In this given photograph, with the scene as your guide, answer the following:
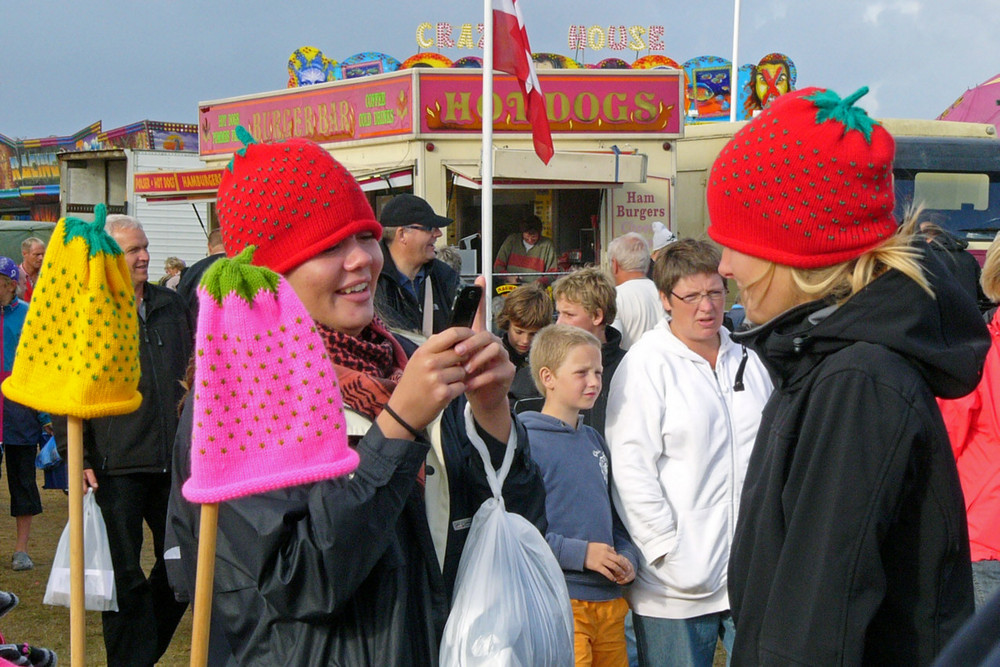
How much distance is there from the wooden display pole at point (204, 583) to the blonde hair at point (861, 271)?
115 cm

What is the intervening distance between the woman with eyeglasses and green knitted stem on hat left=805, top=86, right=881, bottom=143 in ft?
4.94

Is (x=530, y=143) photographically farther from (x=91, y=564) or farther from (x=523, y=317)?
(x=91, y=564)

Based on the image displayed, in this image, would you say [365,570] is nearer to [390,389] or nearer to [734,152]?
[390,389]

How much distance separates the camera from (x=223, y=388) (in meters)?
1.61

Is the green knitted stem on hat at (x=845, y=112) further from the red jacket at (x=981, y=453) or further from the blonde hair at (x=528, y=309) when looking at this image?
the blonde hair at (x=528, y=309)

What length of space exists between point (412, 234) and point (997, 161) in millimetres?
7260

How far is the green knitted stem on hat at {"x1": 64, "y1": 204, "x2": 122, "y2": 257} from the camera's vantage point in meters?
1.88

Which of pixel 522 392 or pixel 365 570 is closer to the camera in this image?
pixel 365 570

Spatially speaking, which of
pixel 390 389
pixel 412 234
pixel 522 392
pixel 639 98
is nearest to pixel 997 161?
pixel 639 98

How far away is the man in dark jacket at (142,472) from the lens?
4785 mm

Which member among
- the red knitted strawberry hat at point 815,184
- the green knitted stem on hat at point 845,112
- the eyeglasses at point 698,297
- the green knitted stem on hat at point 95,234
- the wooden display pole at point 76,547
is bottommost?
the wooden display pole at point 76,547

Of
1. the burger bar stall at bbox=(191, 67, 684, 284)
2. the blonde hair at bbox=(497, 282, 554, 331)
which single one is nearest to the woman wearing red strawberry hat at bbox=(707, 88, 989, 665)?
the blonde hair at bbox=(497, 282, 554, 331)

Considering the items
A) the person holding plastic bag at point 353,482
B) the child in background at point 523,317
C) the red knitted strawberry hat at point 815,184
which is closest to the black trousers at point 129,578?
the child in background at point 523,317

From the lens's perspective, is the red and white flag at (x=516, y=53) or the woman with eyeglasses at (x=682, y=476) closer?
the woman with eyeglasses at (x=682, y=476)
